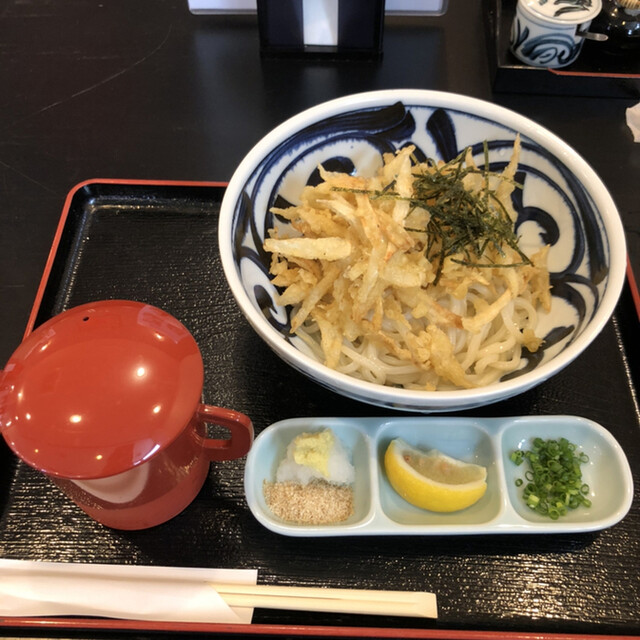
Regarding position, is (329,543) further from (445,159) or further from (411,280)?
(445,159)

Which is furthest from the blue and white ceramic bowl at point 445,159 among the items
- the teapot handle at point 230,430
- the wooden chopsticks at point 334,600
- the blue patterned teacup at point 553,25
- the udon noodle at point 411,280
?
the blue patterned teacup at point 553,25

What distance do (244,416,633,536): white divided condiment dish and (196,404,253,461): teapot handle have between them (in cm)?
6

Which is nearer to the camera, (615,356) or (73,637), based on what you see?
(73,637)

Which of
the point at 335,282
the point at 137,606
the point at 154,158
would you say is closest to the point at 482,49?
the point at 154,158

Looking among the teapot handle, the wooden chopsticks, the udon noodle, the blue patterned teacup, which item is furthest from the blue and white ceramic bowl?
the blue patterned teacup

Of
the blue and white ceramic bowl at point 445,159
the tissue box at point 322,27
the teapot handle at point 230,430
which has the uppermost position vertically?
the tissue box at point 322,27

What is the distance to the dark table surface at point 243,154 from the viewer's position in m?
1.21

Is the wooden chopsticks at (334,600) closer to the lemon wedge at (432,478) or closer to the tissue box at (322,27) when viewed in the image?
the lemon wedge at (432,478)

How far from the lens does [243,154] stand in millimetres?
2105

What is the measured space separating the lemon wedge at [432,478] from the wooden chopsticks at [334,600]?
19cm

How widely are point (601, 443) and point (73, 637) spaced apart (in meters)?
1.27

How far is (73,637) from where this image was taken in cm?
116

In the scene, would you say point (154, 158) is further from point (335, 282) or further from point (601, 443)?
point (601, 443)

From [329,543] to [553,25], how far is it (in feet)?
6.35
